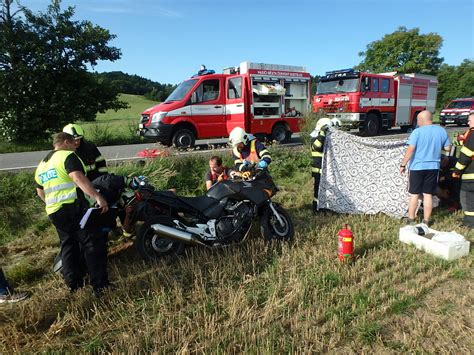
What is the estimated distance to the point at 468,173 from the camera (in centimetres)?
529

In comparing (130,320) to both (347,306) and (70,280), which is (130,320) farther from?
(347,306)

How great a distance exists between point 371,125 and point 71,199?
1519 centimetres

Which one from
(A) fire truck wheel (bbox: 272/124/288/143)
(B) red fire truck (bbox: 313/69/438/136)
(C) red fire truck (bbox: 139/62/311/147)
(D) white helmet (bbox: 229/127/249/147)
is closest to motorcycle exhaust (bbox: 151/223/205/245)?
(D) white helmet (bbox: 229/127/249/147)

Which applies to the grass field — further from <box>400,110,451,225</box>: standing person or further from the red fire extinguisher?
<box>400,110,451,225</box>: standing person

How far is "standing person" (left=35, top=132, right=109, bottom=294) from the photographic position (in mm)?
3307

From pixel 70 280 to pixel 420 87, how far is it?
20.0m

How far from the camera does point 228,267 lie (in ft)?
12.8

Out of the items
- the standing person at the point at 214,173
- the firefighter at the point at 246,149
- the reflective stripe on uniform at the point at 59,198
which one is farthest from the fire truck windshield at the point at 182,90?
the reflective stripe on uniform at the point at 59,198

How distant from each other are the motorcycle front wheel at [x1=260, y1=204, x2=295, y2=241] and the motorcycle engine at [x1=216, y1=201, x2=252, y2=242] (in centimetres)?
22

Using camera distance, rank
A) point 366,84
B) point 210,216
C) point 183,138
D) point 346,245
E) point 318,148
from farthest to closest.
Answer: point 366,84, point 183,138, point 318,148, point 210,216, point 346,245

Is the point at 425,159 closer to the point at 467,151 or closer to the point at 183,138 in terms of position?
the point at 467,151

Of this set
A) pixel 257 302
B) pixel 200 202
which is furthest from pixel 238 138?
pixel 257 302

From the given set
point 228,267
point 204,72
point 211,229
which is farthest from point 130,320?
point 204,72

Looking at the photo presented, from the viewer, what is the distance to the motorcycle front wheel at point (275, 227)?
459 cm
